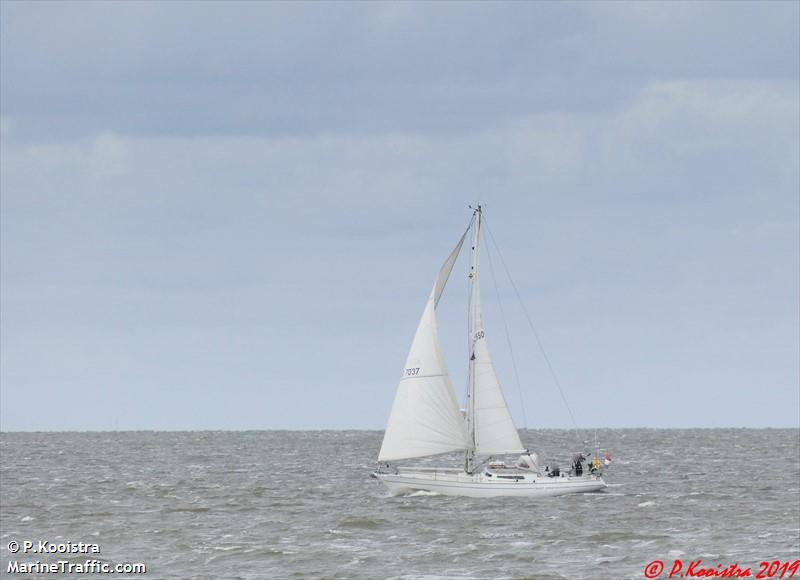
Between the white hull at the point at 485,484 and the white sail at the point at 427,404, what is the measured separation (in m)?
1.68

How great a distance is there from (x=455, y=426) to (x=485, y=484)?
3227mm

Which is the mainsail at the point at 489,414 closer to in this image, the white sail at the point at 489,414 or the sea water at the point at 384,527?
the white sail at the point at 489,414

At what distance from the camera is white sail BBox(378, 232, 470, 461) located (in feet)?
192

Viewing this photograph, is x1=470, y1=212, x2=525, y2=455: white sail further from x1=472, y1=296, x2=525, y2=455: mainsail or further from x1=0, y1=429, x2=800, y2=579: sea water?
x1=0, y1=429, x2=800, y2=579: sea water

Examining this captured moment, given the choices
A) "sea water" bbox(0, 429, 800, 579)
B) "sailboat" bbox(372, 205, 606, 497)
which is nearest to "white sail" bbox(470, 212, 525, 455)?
"sailboat" bbox(372, 205, 606, 497)

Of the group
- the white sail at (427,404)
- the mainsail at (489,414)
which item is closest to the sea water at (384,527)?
the white sail at (427,404)

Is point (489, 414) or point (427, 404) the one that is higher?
point (427, 404)

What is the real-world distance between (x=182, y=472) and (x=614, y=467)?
3363cm

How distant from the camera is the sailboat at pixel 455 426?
193ft

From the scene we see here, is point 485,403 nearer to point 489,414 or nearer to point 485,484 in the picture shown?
point 489,414

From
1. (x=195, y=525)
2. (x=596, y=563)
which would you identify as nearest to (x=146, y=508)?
(x=195, y=525)

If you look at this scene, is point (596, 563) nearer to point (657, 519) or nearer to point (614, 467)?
point (657, 519)

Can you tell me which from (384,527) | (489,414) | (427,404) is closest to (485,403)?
(489,414)

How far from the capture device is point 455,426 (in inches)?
2334
